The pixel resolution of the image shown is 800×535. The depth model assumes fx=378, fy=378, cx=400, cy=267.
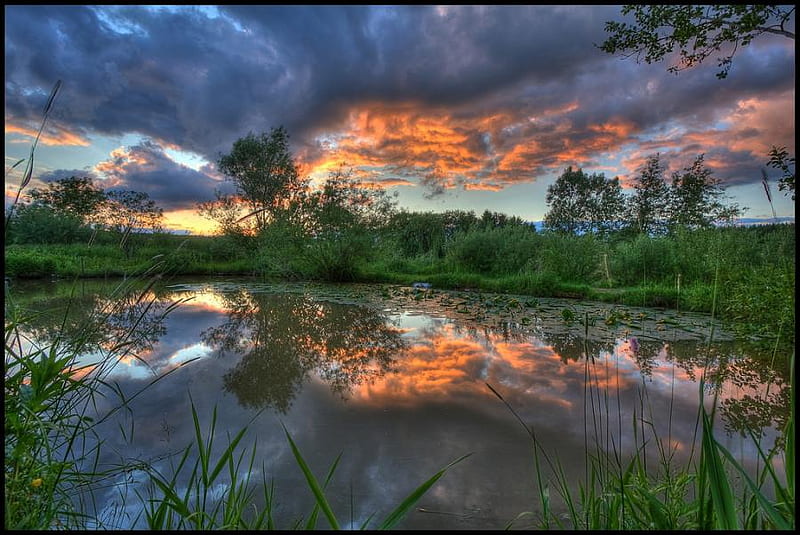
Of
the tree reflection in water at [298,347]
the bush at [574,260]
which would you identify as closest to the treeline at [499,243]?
the bush at [574,260]

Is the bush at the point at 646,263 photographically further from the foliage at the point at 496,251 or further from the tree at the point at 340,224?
the tree at the point at 340,224

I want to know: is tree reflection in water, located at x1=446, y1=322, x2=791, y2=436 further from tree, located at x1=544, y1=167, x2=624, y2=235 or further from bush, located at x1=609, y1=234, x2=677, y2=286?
tree, located at x1=544, y1=167, x2=624, y2=235

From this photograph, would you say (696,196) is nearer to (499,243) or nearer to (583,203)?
(583,203)

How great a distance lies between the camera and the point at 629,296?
8391mm

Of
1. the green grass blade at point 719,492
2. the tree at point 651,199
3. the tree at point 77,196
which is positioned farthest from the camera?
the tree at point 651,199

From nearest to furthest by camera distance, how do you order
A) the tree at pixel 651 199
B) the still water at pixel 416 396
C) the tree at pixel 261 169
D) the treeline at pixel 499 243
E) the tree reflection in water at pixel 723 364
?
the still water at pixel 416 396
the tree reflection in water at pixel 723 364
the treeline at pixel 499 243
the tree at pixel 651 199
the tree at pixel 261 169

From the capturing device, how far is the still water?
81.5 inches

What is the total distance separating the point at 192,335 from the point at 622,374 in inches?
231

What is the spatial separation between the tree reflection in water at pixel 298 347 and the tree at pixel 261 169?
12.2m

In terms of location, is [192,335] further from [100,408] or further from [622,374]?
[622,374]

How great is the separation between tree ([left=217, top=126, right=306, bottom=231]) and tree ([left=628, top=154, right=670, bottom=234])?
53.8ft

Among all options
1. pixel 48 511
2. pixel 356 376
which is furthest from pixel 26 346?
pixel 48 511

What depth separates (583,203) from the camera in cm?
2086

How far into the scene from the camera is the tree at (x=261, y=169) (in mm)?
19266
